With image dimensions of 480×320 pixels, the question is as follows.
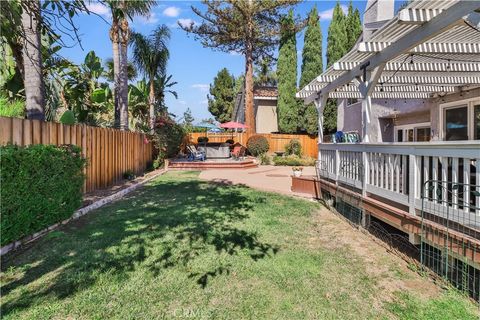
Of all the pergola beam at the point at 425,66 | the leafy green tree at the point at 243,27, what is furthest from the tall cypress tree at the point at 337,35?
the pergola beam at the point at 425,66

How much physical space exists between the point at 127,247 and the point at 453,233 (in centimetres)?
443

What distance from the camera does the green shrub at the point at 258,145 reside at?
80.2 ft

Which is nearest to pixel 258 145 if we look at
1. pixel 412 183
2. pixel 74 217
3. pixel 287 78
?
pixel 287 78

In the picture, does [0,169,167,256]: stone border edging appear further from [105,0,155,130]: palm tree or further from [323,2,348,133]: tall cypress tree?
[323,2,348,133]: tall cypress tree

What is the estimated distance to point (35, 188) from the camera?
16.7 feet

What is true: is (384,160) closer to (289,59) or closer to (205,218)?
(205,218)

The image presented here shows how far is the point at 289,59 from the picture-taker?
89.0 ft

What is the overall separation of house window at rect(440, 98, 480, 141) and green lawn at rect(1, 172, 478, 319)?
242 inches

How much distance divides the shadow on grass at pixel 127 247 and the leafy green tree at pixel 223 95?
42.3 m

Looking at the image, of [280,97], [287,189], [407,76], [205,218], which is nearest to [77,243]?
[205,218]

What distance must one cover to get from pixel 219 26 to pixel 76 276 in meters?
25.4

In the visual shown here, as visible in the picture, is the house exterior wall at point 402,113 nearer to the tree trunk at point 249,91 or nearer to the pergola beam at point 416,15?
the pergola beam at point 416,15

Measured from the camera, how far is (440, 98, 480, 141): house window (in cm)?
868

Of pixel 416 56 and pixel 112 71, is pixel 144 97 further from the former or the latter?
pixel 416 56
